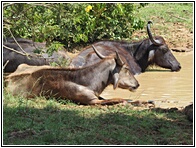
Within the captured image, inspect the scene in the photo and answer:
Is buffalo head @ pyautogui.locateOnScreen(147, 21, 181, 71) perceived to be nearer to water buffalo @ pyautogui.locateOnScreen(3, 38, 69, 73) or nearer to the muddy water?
the muddy water

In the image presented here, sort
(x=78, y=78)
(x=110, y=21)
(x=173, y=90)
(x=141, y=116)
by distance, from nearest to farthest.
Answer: (x=141, y=116) < (x=78, y=78) < (x=173, y=90) < (x=110, y=21)

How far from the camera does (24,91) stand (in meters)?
8.28

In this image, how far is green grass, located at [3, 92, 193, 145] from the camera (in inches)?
233

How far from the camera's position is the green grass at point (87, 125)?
593cm

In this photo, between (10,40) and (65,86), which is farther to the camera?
(10,40)

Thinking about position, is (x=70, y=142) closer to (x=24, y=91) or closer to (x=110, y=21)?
(x=24, y=91)

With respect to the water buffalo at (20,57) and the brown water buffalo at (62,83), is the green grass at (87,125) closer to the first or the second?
the brown water buffalo at (62,83)

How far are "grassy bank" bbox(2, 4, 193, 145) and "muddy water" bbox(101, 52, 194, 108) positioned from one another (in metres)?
1.13

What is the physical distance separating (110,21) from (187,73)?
3.32 m

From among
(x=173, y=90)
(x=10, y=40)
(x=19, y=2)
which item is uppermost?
(x=19, y=2)

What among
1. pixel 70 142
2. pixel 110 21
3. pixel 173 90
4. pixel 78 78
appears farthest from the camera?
pixel 110 21

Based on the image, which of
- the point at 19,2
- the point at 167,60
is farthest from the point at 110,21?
the point at 19,2

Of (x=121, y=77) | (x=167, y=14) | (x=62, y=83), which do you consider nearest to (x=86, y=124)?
(x=62, y=83)

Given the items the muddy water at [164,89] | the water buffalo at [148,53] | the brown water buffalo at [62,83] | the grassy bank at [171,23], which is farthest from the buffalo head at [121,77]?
the grassy bank at [171,23]
